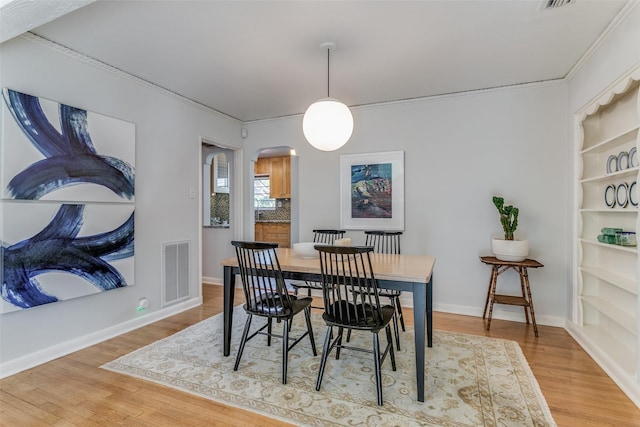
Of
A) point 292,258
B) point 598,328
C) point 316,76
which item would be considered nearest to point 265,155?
point 316,76

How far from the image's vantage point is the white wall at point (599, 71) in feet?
6.61

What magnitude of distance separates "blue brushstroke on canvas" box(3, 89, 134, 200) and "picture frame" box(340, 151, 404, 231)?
2.42 meters

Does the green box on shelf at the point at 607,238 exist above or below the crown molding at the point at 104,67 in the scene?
below

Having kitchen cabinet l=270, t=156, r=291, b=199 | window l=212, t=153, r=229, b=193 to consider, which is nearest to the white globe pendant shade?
window l=212, t=153, r=229, b=193

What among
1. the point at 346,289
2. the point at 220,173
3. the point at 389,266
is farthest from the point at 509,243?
the point at 220,173

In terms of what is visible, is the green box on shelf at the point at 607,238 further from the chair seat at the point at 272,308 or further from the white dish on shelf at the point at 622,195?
the chair seat at the point at 272,308

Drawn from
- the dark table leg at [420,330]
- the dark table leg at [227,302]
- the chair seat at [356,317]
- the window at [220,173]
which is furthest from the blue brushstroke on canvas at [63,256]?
the dark table leg at [420,330]

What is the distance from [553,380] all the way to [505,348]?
479 mm

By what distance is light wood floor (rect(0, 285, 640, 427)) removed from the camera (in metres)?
1.77

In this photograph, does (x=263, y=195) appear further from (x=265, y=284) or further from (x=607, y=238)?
(x=607, y=238)

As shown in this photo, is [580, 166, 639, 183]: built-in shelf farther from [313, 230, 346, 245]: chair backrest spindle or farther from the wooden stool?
[313, 230, 346, 245]: chair backrest spindle

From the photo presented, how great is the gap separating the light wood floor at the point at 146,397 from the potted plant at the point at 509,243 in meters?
0.78

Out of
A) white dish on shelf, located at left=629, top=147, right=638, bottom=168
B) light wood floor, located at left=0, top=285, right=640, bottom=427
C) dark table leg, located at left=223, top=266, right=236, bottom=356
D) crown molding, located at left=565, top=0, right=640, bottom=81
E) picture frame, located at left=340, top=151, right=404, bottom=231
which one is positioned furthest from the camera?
picture frame, located at left=340, top=151, right=404, bottom=231

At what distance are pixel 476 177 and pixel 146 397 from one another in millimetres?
3465
